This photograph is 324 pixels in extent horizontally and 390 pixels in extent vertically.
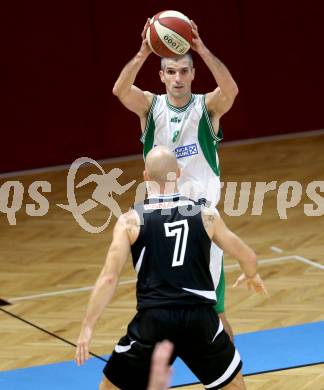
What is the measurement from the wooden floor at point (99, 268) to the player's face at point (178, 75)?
1816 millimetres

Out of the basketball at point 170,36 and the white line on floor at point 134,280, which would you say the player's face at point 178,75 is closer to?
the basketball at point 170,36

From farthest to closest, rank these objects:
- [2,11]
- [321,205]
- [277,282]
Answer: [2,11], [321,205], [277,282]

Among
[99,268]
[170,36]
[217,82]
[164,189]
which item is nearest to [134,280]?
[99,268]

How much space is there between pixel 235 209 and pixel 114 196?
146cm

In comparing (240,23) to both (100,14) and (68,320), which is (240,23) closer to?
(100,14)

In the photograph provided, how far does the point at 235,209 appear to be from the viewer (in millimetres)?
11648

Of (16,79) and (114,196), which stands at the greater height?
(16,79)

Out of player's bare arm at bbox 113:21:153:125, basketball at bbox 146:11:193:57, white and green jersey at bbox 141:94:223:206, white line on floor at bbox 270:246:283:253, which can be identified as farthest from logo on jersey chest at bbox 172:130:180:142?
white line on floor at bbox 270:246:283:253

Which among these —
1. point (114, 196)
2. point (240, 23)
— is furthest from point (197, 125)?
point (240, 23)

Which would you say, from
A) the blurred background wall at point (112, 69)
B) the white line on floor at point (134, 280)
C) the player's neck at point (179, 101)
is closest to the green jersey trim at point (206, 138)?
the player's neck at point (179, 101)

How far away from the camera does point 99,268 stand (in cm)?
982

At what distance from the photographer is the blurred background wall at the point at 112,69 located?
44.6ft

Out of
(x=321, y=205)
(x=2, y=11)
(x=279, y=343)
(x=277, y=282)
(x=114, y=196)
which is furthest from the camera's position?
(x=2, y=11)

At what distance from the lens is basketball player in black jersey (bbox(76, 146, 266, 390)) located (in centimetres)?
539
